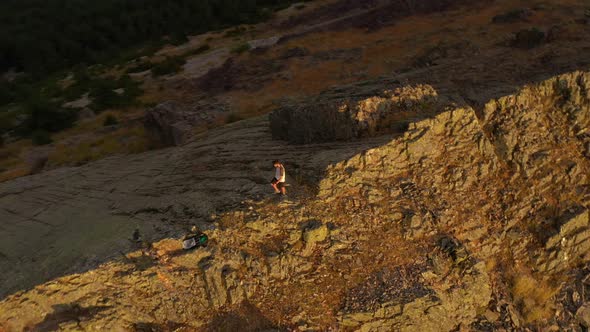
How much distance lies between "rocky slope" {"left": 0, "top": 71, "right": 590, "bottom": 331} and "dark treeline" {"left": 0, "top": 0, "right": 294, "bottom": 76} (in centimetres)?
3609

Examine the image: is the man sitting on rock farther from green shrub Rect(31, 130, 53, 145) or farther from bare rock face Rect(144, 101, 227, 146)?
green shrub Rect(31, 130, 53, 145)

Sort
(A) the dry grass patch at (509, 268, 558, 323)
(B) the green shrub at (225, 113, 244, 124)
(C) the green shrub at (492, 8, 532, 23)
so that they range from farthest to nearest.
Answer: (C) the green shrub at (492, 8, 532, 23) → (B) the green shrub at (225, 113, 244, 124) → (A) the dry grass patch at (509, 268, 558, 323)

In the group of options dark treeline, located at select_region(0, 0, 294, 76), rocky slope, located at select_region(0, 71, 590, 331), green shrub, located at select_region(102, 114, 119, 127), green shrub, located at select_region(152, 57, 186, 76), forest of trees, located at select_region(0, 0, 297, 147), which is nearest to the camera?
rocky slope, located at select_region(0, 71, 590, 331)

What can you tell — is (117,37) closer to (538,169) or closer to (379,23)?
(379,23)

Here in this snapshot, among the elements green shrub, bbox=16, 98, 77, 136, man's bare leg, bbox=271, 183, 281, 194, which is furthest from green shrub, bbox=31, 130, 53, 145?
man's bare leg, bbox=271, 183, 281, 194

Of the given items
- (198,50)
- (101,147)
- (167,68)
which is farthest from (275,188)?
(198,50)

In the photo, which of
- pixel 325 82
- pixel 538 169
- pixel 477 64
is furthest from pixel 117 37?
pixel 538 169

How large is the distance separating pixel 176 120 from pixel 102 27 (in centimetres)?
3969

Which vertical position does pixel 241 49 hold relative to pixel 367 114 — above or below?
above

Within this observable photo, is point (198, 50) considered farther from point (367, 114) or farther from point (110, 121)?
point (367, 114)

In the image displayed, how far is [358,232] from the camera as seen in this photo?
9.14 m

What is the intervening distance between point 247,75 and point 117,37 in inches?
1298

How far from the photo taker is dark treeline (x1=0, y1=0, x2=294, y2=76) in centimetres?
4584

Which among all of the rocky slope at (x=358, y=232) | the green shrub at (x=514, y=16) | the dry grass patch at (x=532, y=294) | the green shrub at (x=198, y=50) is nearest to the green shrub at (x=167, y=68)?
the green shrub at (x=198, y=50)
